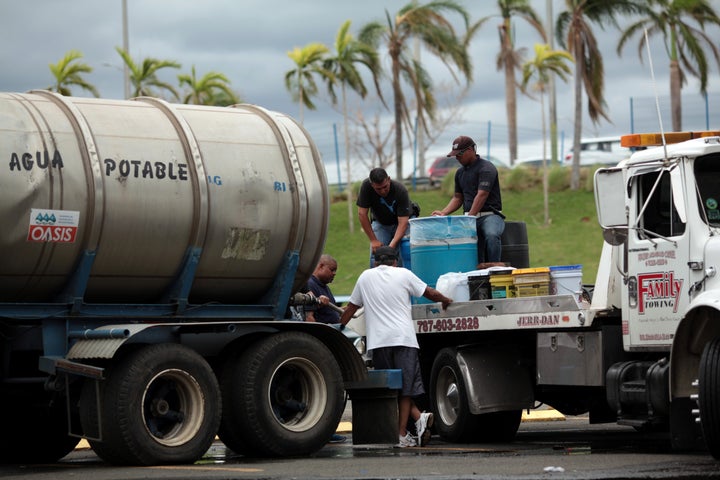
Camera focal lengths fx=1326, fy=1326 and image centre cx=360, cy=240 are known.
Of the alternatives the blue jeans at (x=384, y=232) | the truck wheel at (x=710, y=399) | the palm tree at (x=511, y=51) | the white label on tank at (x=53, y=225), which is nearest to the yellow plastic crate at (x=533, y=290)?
the blue jeans at (x=384, y=232)

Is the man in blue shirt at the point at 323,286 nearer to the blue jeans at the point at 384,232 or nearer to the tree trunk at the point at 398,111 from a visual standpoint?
the blue jeans at the point at 384,232

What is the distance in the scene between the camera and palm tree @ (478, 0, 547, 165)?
43.8 meters

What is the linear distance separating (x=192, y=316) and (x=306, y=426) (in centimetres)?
135

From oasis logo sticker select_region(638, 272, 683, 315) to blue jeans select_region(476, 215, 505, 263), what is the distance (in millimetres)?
2895

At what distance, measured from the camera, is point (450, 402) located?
1330 centimetres

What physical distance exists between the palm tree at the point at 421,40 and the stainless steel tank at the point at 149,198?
2746 cm

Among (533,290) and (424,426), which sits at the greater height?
(533,290)

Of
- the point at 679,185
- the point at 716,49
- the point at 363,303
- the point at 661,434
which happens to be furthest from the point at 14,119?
the point at 716,49

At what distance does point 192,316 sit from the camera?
11.3m

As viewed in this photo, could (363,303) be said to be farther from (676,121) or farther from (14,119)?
(676,121)

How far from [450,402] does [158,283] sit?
3.66 m

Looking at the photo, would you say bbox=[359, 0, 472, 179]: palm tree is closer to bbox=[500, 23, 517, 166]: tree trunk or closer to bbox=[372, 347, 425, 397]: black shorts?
bbox=[500, 23, 517, 166]: tree trunk

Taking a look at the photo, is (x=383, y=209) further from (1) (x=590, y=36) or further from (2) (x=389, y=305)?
(1) (x=590, y=36)

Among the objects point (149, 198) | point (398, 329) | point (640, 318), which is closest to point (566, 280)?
point (640, 318)
